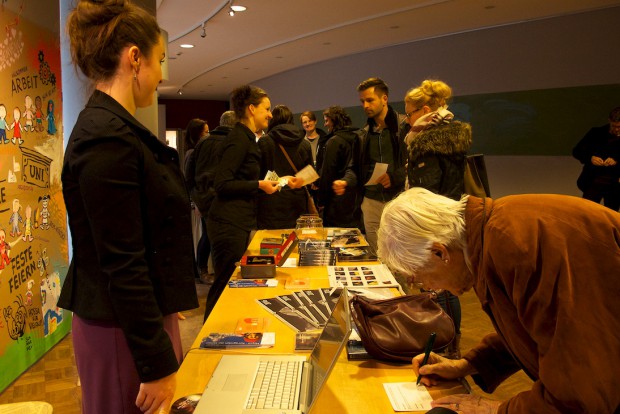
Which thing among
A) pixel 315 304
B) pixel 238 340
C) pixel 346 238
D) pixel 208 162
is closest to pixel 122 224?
pixel 238 340

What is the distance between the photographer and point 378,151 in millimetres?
3727

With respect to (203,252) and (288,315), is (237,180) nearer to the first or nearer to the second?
(288,315)

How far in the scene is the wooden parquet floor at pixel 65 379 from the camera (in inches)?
114

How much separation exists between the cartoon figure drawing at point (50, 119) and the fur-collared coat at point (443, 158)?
2417 millimetres

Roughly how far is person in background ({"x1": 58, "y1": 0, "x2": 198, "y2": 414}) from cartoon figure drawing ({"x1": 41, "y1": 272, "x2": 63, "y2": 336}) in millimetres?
2545

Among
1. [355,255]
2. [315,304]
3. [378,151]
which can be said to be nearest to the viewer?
[315,304]

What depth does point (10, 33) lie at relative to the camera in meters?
3.03

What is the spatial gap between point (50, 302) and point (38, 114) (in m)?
1.25

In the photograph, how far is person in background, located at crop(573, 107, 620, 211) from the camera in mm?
5008

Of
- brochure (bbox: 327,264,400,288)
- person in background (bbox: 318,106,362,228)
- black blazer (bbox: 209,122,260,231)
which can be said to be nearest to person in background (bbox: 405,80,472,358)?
brochure (bbox: 327,264,400,288)

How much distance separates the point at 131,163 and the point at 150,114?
7.80 ft

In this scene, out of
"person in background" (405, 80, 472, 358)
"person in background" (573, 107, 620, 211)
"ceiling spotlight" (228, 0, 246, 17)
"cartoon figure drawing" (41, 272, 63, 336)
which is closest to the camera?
"person in background" (405, 80, 472, 358)

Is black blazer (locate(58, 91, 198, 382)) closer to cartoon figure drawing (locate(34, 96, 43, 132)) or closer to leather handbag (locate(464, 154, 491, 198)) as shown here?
leather handbag (locate(464, 154, 491, 198))

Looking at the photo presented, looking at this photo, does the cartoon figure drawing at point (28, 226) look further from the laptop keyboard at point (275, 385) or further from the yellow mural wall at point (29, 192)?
the laptop keyboard at point (275, 385)
